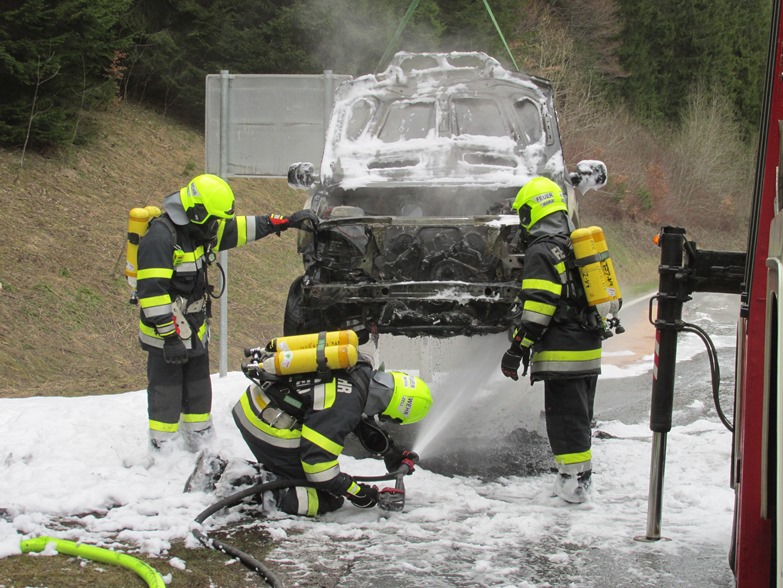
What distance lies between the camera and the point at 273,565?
4547 millimetres

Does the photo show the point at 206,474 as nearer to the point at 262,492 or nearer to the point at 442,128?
the point at 262,492

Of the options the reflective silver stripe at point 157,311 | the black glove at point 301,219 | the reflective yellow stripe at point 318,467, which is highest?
the black glove at point 301,219

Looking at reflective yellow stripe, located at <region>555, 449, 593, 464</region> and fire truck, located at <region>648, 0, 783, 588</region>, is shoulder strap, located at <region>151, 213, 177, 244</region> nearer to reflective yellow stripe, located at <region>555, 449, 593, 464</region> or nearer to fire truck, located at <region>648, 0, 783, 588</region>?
reflective yellow stripe, located at <region>555, 449, 593, 464</region>

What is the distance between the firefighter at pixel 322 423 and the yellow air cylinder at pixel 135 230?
5.06ft

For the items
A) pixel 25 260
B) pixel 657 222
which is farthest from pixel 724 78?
pixel 25 260

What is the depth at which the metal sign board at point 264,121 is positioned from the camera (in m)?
9.09

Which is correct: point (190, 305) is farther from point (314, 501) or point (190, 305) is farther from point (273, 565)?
point (273, 565)

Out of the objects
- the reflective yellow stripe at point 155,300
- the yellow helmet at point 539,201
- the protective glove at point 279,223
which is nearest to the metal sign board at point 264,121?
the protective glove at point 279,223

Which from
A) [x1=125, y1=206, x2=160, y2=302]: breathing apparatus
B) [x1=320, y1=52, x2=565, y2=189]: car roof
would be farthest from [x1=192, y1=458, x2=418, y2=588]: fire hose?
[x1=320, y1=52, x2=565, y2=189]: car roof

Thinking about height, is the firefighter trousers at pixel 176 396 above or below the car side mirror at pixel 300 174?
below

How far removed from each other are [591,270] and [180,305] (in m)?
2.62

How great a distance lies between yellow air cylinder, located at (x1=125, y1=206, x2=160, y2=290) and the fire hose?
1.98 meters

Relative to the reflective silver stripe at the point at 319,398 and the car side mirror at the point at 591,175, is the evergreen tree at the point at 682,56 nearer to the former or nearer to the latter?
the car side mirror at the point at 591,175

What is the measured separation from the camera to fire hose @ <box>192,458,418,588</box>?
450 centimetres
